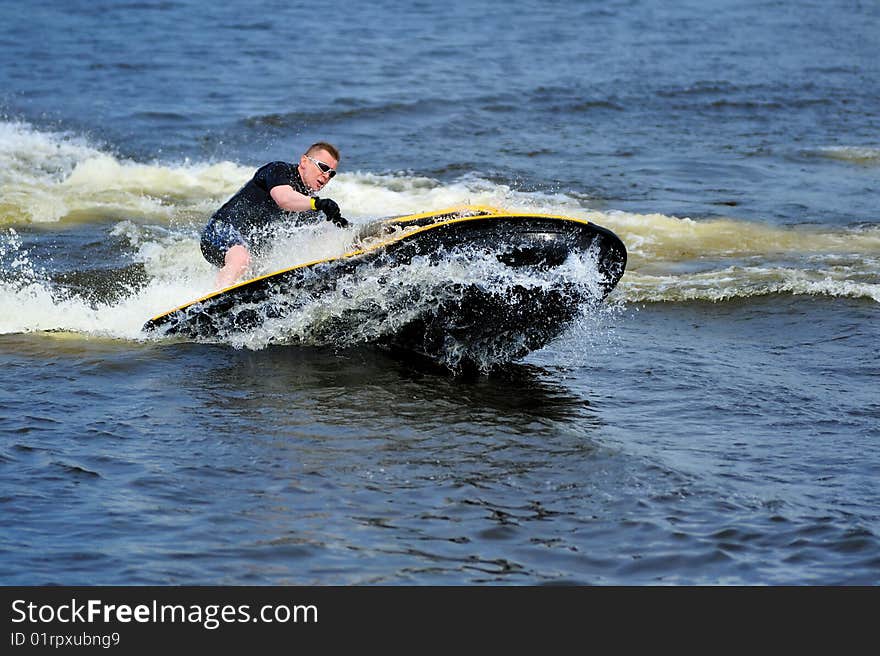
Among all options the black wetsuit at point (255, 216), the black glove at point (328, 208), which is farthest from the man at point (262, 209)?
the black glove at point (328, 208)

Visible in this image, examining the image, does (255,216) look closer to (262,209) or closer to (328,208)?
(262,209)

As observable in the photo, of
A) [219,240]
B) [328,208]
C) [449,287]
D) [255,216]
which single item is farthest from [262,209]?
[449,287]

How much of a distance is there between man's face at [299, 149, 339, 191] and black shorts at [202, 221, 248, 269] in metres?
0.73

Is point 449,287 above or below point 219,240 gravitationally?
below

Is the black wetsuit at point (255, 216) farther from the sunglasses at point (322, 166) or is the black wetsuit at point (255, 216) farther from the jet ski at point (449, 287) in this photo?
the jet ski at point (449, 287)

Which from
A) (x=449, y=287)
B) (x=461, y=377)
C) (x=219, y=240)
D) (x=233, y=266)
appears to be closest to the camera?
(x=449, y=287)

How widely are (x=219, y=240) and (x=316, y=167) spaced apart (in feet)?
3.38

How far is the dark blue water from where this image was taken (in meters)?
5.97

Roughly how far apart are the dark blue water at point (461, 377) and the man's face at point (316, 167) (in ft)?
1.58

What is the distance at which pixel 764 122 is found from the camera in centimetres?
1953

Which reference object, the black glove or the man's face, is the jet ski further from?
the man's face

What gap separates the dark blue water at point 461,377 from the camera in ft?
19.6

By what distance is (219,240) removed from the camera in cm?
938
